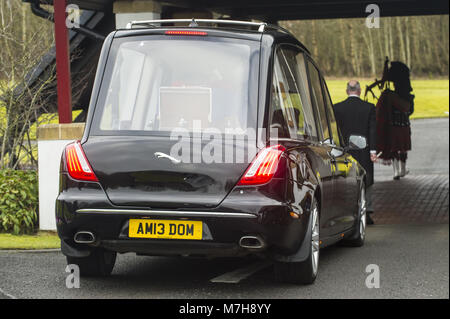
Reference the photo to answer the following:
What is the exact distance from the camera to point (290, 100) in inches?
299

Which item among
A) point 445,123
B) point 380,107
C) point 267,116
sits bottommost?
point 445,123

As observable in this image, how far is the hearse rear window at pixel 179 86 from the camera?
7027mm

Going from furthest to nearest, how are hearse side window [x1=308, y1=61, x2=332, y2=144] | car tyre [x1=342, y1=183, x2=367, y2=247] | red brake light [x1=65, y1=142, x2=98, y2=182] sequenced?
1. car tyre [x1=342, y1=183, x2=367, y2=247]
2. hearse side window [x1=308, y1=61, x2=332, y2=144]
3. red brake light [x1=65, y1=142, x2=98, y2=182]

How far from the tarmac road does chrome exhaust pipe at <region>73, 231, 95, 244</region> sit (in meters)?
0.43

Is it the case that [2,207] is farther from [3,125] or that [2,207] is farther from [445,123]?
[445,123]

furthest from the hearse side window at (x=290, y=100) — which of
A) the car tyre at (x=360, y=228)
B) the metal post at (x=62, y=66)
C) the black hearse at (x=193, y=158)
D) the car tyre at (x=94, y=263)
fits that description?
the metal post at (x=62, y=66)

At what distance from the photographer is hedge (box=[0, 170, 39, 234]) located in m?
10.6

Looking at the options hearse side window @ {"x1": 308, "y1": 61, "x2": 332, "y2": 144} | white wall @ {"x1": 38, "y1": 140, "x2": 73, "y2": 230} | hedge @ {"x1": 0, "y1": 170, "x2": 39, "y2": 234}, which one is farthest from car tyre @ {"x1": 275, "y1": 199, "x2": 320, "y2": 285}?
hedge @ {"x1": 0, "y1": 170, "x2": 39, "y2": 234}

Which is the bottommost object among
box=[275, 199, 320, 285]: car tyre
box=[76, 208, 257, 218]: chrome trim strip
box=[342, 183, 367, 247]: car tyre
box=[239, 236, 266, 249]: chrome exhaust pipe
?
box=[342, 183, 367, 247]: car tyre

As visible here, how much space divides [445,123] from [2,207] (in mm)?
35260

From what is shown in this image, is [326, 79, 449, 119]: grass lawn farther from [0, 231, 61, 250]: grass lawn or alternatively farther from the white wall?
[0, 231, 61, 250]: grass lawn
